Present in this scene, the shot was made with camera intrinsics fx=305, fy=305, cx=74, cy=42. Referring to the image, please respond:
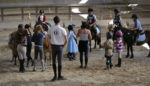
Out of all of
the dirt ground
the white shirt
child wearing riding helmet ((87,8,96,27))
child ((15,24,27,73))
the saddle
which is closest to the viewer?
the white shirt

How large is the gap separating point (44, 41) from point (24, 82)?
2.73 metres

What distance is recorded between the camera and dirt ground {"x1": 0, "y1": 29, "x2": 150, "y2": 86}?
371 inches

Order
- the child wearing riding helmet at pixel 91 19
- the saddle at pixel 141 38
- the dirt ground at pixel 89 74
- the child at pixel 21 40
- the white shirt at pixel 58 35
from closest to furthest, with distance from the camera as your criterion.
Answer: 1. the white shirt at pixel 58 35
2. the dirt ground at pixel 89 74
3. the child at pixel 21 40
4. the saddle at pixel 141 38
5. the child wearing riding helmet at pixel 91 19

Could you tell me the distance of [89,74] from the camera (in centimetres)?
1052

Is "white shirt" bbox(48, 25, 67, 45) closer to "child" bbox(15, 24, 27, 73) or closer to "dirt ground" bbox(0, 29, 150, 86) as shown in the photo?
"dirt ground" bbox(0, 29, 150, 86)

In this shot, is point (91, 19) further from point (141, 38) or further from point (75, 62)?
point (75, 62)

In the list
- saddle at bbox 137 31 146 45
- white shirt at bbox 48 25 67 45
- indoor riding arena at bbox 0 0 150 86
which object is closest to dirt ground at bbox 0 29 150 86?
indoor riding arena at bbox 0 0 150 86

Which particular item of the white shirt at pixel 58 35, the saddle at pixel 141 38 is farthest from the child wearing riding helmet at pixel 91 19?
the white shirt at pixel 58 35

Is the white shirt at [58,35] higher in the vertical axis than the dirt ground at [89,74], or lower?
higher

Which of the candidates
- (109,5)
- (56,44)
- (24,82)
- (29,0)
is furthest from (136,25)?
(29,0)

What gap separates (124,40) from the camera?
13.6 m

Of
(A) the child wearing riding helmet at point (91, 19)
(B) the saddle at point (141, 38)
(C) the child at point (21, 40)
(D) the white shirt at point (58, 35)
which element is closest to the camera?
(D) the white shirt at point (58, 35)

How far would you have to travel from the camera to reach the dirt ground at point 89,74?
9414 millimetres

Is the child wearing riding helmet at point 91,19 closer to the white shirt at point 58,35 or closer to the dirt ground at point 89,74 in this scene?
→ the dirt ground at point 89,74
